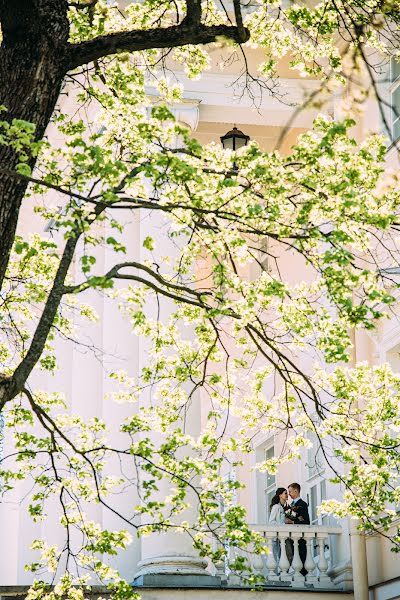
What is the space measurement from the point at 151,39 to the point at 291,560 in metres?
9.36

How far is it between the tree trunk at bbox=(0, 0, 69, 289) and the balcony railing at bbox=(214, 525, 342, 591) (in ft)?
28.0

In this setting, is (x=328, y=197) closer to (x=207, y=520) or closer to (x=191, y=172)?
(x=191, y=172)

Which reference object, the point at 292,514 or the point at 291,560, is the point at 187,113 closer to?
the point at 292,514

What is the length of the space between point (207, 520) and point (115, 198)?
3.65 metres

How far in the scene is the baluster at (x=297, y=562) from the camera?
16.4m

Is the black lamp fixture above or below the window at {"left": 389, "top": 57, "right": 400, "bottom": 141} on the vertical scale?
below

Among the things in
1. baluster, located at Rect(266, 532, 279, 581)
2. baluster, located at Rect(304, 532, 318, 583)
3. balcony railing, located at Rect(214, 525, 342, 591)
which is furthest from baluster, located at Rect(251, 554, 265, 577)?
baluster, located at Rect(304, 532, 318, 583)

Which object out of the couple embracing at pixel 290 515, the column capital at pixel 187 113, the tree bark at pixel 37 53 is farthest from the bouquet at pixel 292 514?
the tree bark at pixel 37 53

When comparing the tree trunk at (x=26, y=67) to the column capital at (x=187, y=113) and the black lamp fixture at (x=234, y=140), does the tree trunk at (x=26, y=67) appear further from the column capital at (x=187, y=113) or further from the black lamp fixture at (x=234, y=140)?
the column capital at (x=187, y=113)

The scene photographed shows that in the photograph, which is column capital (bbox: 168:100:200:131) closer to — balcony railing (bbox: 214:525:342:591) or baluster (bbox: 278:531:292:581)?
balcony railing (bbox: 214:525:342:591)

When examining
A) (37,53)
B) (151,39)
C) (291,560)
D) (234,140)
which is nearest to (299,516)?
(291,560)

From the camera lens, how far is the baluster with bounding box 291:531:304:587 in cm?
1639

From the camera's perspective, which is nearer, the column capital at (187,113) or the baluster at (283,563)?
the baluster at (283,563)

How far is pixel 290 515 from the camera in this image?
56.1 ft
